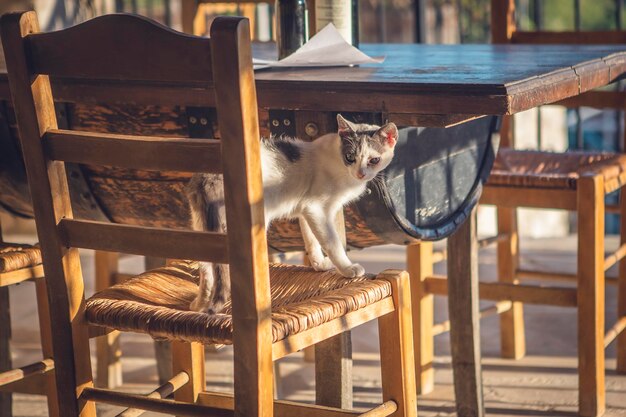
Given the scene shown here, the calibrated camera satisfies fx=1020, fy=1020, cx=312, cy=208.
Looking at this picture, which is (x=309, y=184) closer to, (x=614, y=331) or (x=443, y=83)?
(x=443, y=83)

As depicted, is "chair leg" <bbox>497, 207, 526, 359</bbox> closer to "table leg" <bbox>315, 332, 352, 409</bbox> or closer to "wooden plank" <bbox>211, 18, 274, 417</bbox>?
"table leg" <bbox>315, 332, 352, 409</bbox>

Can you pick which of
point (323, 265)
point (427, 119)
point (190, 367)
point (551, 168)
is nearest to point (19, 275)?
point (190, 367)

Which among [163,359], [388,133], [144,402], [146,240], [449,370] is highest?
[388,133]

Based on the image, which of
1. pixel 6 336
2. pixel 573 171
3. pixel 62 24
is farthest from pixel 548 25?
pixel 6 336

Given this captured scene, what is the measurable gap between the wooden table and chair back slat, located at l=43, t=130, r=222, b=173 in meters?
0.29

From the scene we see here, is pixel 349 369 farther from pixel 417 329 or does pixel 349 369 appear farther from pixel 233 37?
pixel 233 37

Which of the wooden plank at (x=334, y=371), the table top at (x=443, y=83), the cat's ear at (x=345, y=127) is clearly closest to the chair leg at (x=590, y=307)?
the table top at (x=443, y=83)

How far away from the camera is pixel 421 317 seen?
266 cm

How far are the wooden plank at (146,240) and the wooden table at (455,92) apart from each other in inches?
12.8

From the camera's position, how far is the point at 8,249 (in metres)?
2.03

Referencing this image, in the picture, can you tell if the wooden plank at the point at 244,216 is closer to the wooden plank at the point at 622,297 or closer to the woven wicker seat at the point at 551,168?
the woven wicker seat at the point at 551,168

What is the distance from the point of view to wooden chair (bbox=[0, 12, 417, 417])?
4.53 feet

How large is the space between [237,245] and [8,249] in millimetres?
791

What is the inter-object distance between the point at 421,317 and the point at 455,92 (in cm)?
118
